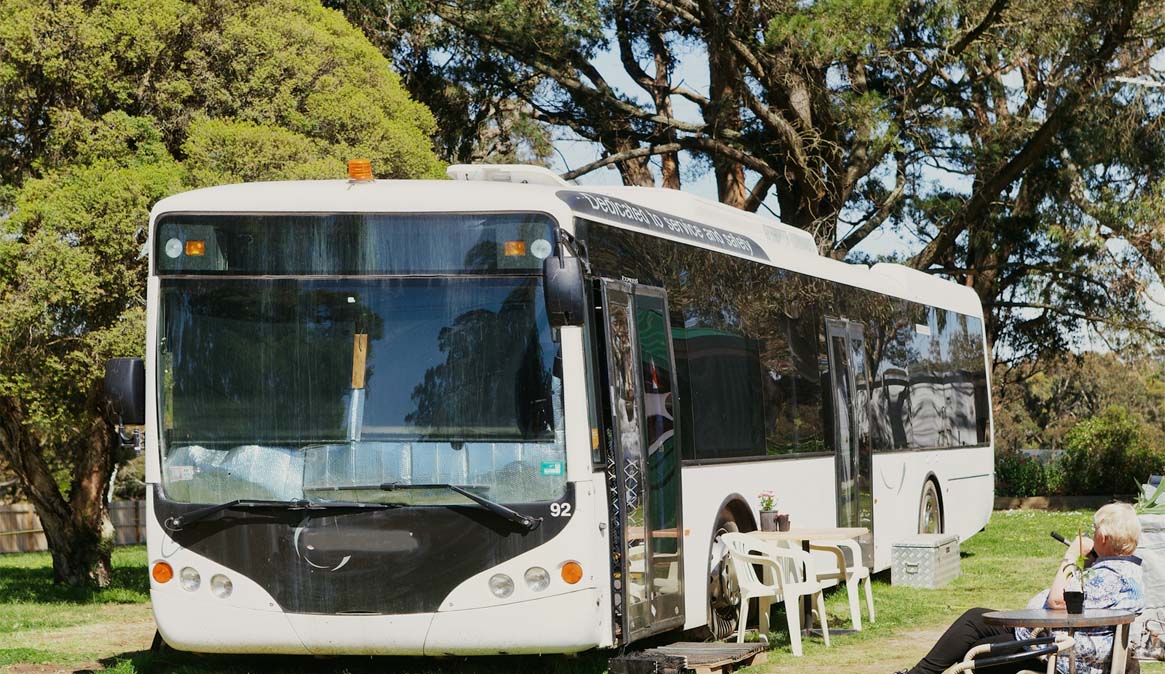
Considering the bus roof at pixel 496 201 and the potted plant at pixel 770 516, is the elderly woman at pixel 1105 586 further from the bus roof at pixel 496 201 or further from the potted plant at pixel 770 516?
the potted plant at pixel 770 516

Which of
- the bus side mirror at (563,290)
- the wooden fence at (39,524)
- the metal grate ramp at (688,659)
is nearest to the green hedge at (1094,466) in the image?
the wooden fence at (39,524)

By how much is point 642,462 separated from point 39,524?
31791 mm

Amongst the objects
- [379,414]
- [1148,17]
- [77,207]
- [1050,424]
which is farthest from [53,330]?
[1050,424]

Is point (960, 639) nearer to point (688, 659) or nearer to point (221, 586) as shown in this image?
point (688, 659)

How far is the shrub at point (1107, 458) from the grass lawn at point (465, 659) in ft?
26.7

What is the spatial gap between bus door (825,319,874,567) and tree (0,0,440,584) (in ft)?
19.2

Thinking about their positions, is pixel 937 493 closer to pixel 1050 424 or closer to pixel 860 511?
pixel 860 511

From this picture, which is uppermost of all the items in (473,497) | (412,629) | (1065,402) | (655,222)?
(1065,402)

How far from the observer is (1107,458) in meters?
30.1

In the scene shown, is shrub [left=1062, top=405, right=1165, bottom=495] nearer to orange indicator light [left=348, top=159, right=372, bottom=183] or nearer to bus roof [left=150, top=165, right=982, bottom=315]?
bus roof [left=150, top=165, right=982, bottom=315]

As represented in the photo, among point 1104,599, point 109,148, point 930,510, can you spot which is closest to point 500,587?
point 1104,599

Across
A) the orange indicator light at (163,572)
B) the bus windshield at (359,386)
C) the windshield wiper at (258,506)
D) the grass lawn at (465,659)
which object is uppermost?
the bus windshield at (359,386)

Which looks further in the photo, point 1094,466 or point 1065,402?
point 1065,402

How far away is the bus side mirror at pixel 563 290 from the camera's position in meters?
8.36
